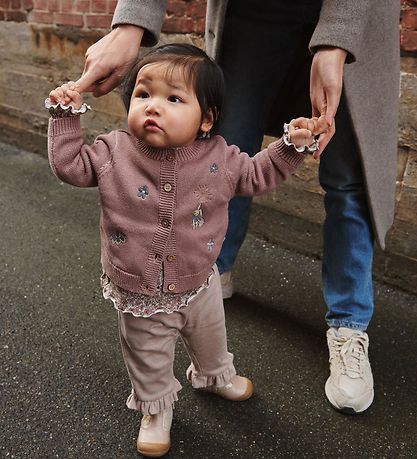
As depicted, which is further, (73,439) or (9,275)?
(9,275)

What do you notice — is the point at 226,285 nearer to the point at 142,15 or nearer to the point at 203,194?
the point at 203,194

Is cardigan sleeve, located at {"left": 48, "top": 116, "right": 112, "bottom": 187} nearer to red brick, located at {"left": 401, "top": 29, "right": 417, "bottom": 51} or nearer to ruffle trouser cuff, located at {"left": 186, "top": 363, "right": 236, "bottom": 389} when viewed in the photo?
ruffle trouser cuff, located at {"left": 186, "top": 363, "right": 236, "bottom": 389}

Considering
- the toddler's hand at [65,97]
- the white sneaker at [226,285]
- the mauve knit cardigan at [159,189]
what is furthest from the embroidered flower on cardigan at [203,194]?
the white sneaker at [226,285]

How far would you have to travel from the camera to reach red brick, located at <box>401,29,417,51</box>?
161 cm

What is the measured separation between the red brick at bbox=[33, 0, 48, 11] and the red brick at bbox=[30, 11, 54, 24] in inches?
0.9

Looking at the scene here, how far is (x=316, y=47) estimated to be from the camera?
104 centimetres

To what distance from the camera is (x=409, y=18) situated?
5.27ft

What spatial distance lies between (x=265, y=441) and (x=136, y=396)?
35cm

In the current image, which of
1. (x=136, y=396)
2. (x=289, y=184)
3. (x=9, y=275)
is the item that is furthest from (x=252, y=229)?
(x=136, y=396)

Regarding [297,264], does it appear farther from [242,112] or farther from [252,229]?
[242,112]

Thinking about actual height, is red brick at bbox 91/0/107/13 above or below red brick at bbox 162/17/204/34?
above

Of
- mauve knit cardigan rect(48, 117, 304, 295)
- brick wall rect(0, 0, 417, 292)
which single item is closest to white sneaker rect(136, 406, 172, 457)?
mauve knit cardigan rect(48, 117, 304, 295)

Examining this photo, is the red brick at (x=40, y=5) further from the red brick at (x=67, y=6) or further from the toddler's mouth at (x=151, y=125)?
the toddler's mouth at (x=151, y=125)

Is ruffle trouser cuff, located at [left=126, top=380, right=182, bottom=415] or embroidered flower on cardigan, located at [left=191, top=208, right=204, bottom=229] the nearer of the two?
embroidered flower on cardigan, located at [left=191, top=208, right=204, bottom=229]
